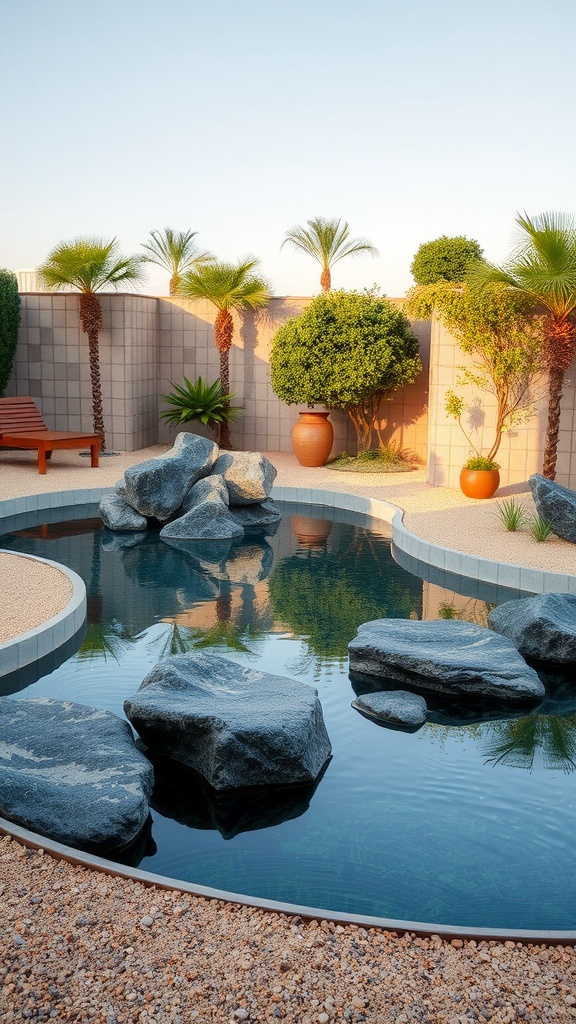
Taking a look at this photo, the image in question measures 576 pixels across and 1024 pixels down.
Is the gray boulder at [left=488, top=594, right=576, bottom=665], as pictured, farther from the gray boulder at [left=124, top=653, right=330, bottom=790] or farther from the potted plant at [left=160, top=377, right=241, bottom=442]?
the potted plant at [left=160, top=377, right=241, bottom=442]

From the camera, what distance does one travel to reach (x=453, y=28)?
15.0 m

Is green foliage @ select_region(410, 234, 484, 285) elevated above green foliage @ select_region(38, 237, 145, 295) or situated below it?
above

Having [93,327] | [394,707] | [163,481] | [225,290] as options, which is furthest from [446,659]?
[93,327]

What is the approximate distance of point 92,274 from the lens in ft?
45.5

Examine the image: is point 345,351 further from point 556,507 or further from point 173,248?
point 173,248

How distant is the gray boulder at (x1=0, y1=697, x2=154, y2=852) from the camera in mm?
3605

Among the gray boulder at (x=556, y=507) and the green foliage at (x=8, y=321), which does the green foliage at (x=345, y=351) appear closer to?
the green foliage at (x=8, y=321)

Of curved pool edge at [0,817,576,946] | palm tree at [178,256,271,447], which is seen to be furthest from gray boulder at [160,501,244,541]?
curved pool edge at [0,817,576,946]

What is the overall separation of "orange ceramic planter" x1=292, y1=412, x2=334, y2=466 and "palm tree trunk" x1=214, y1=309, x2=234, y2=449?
5.50 feet

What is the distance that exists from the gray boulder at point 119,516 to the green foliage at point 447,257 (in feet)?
55.5

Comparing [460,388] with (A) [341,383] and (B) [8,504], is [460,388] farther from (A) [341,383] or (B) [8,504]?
(B) [8,504]

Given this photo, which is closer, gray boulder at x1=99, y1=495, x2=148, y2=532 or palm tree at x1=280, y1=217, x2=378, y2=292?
gray boulder at x1=99, y1=495, x2=148, y2=532

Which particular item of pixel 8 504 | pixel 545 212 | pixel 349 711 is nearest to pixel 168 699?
pixel 349 711

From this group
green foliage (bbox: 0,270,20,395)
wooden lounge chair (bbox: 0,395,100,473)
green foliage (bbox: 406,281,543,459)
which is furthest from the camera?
green foliage (bbox: 0,270,20,395)
